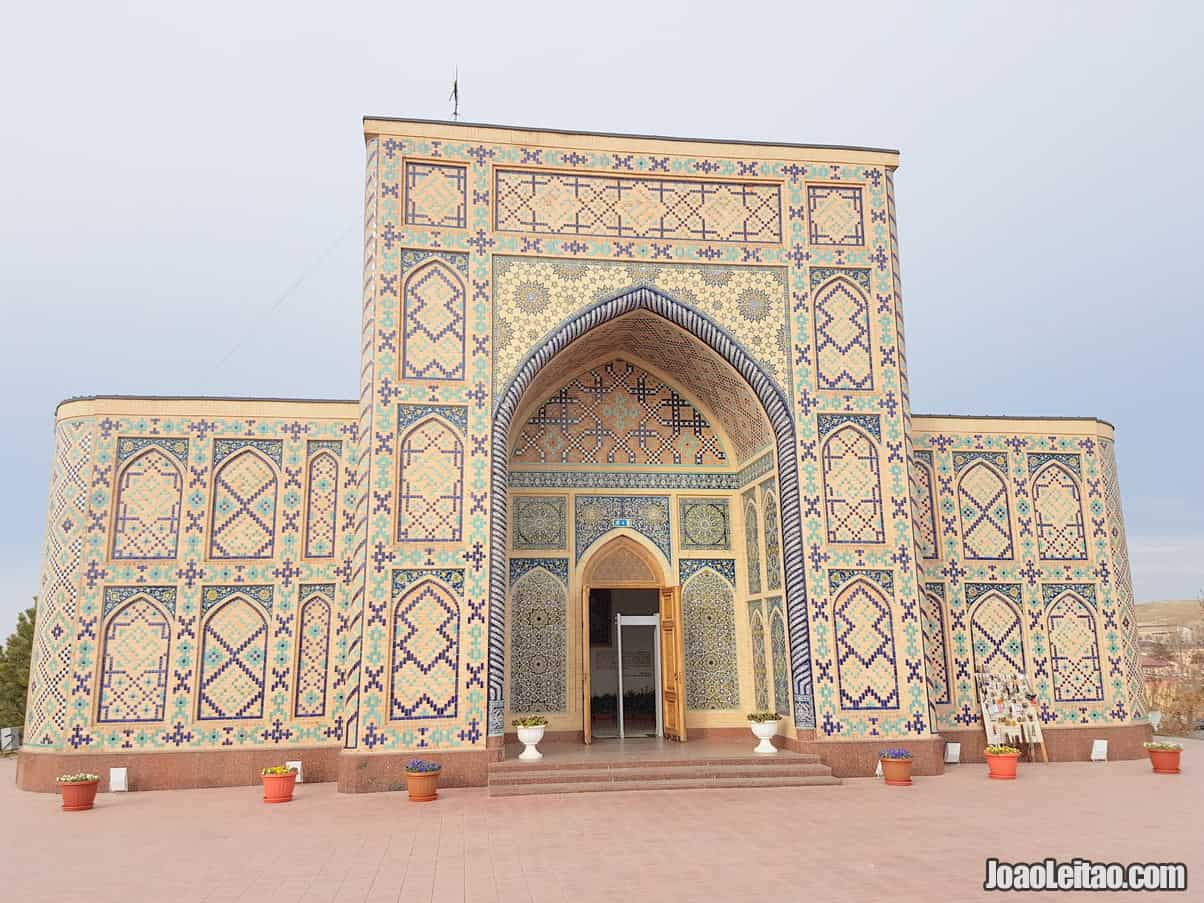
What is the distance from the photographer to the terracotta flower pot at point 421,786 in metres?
8.68

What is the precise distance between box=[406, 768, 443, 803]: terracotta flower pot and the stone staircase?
65 cm

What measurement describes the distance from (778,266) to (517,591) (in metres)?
5.53

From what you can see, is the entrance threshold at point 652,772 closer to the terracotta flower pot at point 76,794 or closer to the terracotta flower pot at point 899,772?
the terracotta flower pot at point 899,772

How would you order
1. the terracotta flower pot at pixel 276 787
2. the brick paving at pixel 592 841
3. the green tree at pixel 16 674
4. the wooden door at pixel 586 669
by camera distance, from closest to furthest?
1. the brick paving at pixel 592 841
2. the terracotta flower pot at pixel 276 787
3. the wooden door at pixel 586 669
4. the green tree at pixel 16 674

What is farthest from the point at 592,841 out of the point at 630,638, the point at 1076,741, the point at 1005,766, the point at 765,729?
the point at 1076,741

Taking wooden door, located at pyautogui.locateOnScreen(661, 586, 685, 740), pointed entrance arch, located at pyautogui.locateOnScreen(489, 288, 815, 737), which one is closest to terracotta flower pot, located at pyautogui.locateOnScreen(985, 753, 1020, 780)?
pointed entrance arch, located at pyautogui.locateOnScreen(489, 288, 815, 737)

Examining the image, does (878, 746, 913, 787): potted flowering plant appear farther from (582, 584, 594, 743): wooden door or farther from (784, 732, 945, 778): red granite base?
(582, 584, 594, 743): wooden door

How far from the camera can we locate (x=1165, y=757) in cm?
1002

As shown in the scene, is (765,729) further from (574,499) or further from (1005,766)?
(574,499)

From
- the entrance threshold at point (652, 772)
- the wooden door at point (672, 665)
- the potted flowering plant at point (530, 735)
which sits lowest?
the entrance threshold at point (652, 772)

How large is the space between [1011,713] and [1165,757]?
5.69ft

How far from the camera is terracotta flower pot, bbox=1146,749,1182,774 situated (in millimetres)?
9984

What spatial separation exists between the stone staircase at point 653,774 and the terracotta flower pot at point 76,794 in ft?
13.0

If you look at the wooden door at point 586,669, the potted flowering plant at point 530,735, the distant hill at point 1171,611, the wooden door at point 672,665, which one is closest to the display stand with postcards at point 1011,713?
the wooden door at point 672,665
